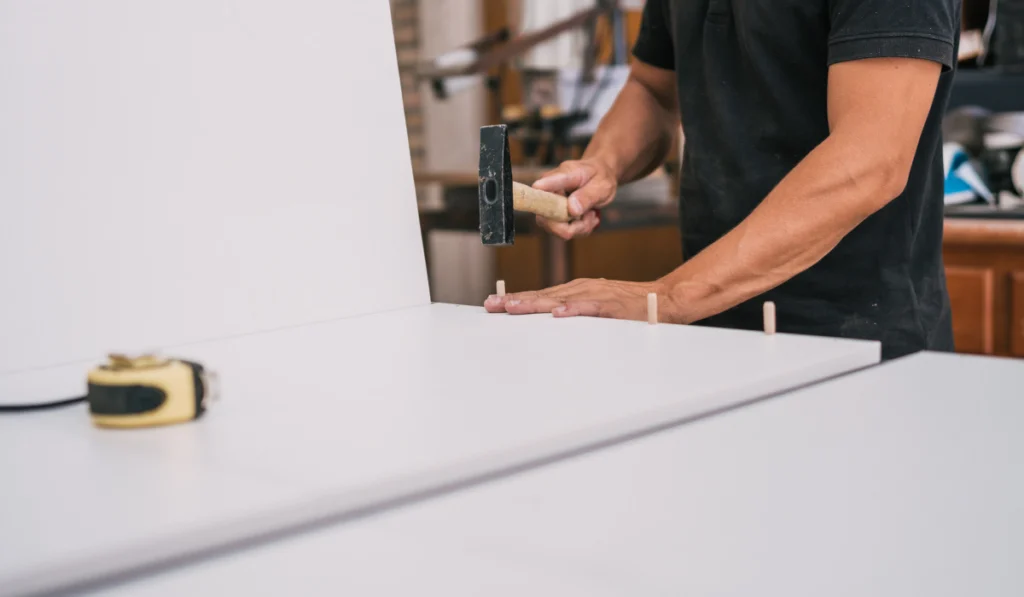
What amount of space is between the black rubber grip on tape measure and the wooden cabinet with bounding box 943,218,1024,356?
2126mm

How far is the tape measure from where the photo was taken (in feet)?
2.04

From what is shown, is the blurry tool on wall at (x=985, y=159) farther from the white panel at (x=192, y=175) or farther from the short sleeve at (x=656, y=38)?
the white panel at (x=192, y=175)

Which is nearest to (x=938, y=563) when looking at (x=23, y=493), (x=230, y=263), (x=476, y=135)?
(x=23, y=493)

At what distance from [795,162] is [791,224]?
0.77 feet

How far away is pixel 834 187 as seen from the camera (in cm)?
118

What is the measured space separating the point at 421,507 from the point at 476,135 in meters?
4.72

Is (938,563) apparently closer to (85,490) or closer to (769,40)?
(85,490)

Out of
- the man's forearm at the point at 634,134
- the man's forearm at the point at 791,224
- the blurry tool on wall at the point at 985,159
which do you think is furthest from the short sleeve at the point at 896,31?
the blurry tool on wall at the point at 985,159

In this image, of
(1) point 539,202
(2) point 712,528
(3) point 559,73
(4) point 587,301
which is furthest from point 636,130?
(3) point 559,73

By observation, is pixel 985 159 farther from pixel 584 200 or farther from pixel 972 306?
pixel 584 200

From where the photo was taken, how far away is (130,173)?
94 cm

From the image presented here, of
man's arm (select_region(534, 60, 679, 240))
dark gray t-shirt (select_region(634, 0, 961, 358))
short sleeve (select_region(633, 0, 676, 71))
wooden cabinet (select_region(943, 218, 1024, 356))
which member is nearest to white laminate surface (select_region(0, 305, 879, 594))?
dark gray t-shirt (select_region(634, 0, 961, 358))

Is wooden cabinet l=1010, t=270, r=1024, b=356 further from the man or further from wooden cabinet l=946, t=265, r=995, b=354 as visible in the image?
the man

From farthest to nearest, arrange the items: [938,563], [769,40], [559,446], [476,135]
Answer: [476,135], [769,40], [559,446], [938,563]
